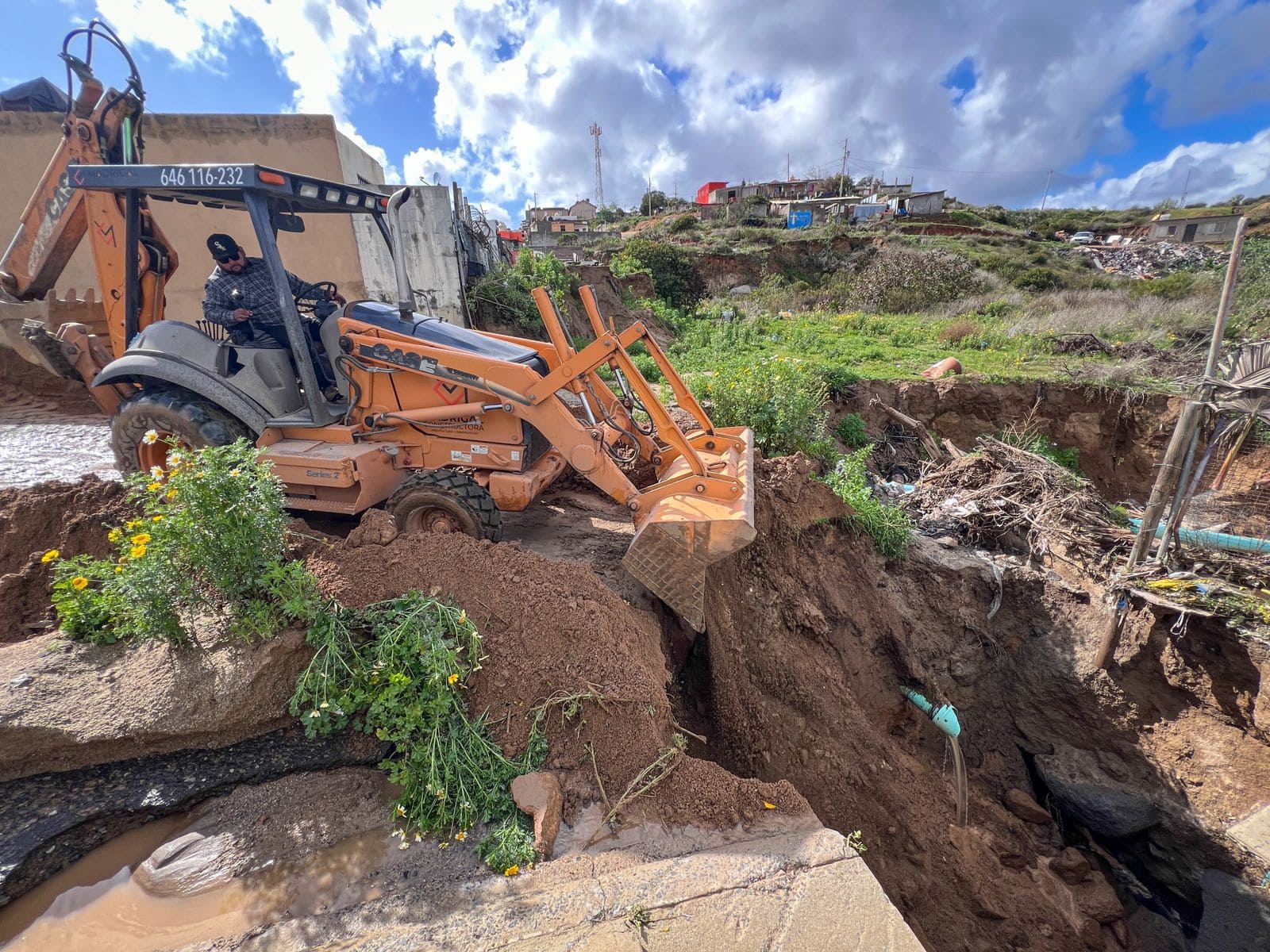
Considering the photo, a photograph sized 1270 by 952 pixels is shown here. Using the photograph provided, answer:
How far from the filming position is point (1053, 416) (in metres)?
9.57

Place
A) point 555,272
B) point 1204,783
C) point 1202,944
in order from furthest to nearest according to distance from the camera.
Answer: point 555,272 < point 1204,783 < point 1202,944

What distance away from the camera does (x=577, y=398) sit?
4594 mm

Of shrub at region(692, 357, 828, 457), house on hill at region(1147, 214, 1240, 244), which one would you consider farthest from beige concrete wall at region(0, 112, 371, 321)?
house on hill at region(1147, 214, 1240, 244)

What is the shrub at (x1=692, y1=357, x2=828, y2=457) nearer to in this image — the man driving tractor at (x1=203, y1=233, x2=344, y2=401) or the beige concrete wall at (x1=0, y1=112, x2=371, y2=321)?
the man driving tractor at (x1=203, y1=233, x2=344, y2=401)

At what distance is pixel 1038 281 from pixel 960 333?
12.9 metres

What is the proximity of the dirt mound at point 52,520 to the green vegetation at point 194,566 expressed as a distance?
1.31 m

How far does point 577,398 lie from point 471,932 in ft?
11.4

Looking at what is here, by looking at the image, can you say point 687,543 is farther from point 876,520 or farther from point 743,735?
point 876,520

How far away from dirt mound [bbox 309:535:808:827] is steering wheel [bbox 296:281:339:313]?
8.22 ft

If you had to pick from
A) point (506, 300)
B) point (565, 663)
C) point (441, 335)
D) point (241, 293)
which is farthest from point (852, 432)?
point (506, 300)

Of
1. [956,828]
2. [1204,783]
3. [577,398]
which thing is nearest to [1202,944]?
[1204,783]

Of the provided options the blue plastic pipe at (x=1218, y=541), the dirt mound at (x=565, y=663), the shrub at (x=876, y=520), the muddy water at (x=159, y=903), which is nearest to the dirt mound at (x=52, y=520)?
the dirt mound at (x=565, y=663)

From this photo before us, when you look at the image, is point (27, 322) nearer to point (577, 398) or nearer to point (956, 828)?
point (577, 398)

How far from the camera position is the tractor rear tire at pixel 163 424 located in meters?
4.21
